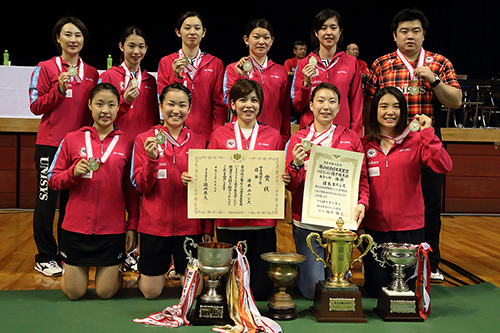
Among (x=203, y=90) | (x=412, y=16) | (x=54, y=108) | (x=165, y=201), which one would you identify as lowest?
(x=165, y=201)

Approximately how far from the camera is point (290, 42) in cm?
1088

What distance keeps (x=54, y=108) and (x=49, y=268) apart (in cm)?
124

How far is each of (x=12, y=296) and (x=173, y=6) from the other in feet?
28.4

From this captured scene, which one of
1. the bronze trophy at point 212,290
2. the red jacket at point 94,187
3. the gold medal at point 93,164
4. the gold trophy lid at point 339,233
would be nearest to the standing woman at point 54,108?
the red jacket at point 94,187

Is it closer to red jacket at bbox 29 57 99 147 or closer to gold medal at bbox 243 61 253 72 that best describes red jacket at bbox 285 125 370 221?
gold medal at bbox 243 61 253 72

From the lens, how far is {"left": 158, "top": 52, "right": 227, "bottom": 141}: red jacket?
354 cm

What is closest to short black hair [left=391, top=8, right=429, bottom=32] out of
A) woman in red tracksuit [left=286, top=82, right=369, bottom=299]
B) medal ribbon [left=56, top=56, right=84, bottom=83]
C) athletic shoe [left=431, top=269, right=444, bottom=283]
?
woman in red tracksuit [left=286, top=82, right=369, bottom=299]

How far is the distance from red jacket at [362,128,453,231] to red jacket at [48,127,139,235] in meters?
1.64

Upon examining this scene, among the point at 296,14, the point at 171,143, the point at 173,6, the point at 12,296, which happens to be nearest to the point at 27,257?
the point at 12,296

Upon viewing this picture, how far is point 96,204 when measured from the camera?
9.72 ft

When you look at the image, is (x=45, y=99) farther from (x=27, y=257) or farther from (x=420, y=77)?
(x=420, y=77)

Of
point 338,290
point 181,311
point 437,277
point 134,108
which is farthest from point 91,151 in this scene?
point 437,277

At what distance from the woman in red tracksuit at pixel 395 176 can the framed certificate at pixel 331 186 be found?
0.25m

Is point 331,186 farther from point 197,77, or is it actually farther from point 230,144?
point 197,77
